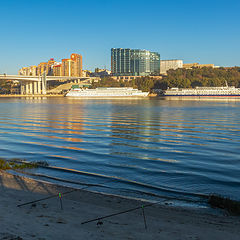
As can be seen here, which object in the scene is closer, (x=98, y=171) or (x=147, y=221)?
(x=147, y=221)

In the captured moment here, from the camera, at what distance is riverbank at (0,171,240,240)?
617 centimetres

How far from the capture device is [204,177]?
11.8 meters

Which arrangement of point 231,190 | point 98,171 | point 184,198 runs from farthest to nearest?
point 98,171 < point 231,190 < point 184,198

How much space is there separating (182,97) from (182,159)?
12936 cm

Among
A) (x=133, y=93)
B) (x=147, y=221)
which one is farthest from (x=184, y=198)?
(x=133, y=93)

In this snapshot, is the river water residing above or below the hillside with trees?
below

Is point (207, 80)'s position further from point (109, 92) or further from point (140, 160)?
point (140, 160)

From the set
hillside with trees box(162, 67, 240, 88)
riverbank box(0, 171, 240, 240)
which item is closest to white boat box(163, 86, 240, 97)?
hillside with trees box(162, 67, 240, 88)

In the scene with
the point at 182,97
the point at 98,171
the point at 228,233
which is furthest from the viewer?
the point at 182,97

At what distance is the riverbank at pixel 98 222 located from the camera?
20.2 ft

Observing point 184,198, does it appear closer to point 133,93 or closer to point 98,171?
point 98,171

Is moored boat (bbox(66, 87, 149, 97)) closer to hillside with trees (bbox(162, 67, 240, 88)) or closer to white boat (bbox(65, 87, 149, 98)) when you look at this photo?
white boat (bbox(65, 87, 149, 98))

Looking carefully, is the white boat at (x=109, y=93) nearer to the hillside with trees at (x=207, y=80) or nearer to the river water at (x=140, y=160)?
the hillside with trees at (x=207, y=80)

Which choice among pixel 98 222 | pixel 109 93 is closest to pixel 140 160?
pixel 98 222
